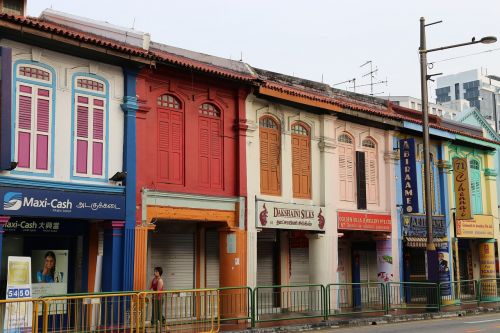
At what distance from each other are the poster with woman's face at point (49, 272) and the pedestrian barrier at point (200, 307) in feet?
9.63

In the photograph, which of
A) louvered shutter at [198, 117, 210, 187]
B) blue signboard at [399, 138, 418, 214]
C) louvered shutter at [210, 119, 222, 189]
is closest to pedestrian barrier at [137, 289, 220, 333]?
louvered shutter at [198, 117, 210, 187]

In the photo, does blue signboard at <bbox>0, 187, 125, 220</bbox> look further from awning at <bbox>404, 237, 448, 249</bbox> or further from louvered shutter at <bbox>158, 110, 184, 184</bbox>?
awning at <bbox>404, 237, 448, 249</bbox>

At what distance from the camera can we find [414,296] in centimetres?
2175

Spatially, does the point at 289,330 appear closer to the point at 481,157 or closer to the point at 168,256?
the point at 168,256

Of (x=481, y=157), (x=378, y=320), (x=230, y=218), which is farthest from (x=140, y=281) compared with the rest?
(x=481, y=157)

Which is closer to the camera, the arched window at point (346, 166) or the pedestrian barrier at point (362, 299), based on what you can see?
A: the pedestrian barrier at point (362, 299)

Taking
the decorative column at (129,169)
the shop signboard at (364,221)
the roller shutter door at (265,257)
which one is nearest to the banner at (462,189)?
the shop signboard at (364,221)

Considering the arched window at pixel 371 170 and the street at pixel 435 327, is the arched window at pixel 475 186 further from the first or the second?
the street at pixel 435 327

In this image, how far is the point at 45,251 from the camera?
54.9 ft

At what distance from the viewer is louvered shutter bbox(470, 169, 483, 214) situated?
95.4 feet

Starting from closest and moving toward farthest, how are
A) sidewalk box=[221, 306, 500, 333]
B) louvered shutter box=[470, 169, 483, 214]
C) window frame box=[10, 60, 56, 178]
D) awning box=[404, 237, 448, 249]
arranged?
window frame box=[10, 60, 56, 178] → sidewalk box=[221, 306, 500, 333] → awning box=[404, 237, 448, 249] → louvered shutter box=[470, 169, 483, 214]

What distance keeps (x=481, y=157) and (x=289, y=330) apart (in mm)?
16717

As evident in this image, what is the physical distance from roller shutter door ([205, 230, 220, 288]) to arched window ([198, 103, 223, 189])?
220 centimetres

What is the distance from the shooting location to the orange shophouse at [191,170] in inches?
684
